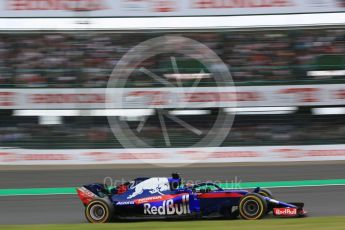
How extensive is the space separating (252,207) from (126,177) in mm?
6121

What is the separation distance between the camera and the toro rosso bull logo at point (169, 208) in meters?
8.57

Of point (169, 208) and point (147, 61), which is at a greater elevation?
point (147, 61)

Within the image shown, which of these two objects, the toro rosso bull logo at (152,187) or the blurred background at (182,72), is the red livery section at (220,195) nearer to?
the toro rosso bull logo at (152,187)

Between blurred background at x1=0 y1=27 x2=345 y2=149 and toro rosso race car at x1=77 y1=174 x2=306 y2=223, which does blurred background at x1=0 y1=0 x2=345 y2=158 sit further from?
toro rosso race car at x1=77 y1=174 x2=306 y2=223

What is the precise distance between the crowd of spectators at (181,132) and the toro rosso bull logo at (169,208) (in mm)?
7790

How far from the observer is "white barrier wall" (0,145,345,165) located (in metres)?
16.1

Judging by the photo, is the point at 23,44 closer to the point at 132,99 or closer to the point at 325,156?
the point at 132,99

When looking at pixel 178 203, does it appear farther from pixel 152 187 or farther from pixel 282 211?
pixel 282 211

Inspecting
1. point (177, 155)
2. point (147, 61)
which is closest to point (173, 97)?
point (147, 61)

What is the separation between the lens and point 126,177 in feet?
46.3

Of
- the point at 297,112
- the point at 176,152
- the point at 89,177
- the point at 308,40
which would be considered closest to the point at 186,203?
the point at 89,177

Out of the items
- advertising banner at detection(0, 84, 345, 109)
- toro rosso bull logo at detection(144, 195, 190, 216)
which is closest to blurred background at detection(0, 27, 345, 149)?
advertising banner at detection(0, 84, 345, 109)

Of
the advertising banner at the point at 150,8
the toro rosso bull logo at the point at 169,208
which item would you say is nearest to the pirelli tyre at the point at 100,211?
the toro rosso bull logo at the point at 169,208

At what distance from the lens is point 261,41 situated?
58.7 feet
